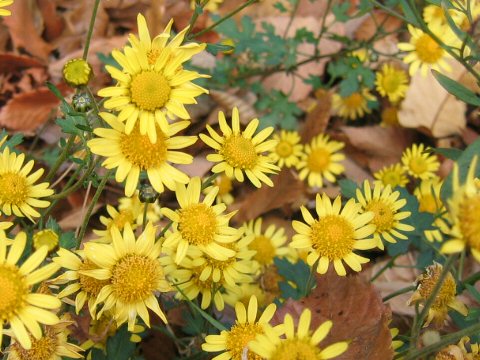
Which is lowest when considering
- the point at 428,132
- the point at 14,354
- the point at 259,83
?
the point at 14,354

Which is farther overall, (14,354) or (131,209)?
(131,209)

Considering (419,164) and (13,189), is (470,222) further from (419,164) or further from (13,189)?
(419,164)

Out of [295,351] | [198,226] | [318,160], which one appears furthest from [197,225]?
[318,160]

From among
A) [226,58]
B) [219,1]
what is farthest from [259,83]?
[219,1]

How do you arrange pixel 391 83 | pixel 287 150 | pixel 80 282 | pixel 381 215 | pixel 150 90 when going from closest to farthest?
1. pixel 150 90
2. pixel 80 282
3. pixel 381 215
4. pixel 287 150
5. pixel 391 83

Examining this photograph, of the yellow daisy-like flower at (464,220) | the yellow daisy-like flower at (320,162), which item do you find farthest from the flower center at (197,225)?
the yellow daisy-like flower at (320,162)

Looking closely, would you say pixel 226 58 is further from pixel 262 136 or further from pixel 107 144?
pixel 107 144

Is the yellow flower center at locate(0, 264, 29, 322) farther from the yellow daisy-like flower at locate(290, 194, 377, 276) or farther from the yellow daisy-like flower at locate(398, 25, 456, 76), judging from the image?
the yellow daisy-like flower at locate(398, 25, 456, 76)
